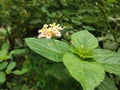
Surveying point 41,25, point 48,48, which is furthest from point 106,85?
point 41,25

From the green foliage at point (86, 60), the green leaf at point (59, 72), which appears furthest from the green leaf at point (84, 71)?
the green leaf at point (59, 72)

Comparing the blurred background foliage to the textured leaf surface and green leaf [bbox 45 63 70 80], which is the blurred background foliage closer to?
green leaf [bbox 45 63 70 80]

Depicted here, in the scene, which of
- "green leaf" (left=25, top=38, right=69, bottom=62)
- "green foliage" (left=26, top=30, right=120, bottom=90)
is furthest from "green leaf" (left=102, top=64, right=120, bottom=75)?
"green leaf" (left=25, top=38, right=69, bottom=62)

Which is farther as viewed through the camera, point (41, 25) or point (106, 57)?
point (41, 25)

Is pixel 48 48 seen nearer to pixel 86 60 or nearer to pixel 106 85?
pixel 86 60

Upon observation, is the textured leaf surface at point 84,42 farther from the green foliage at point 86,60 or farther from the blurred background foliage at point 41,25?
the blurred background foliage at point 41,25

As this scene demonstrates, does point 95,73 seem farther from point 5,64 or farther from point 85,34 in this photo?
point 5,64
